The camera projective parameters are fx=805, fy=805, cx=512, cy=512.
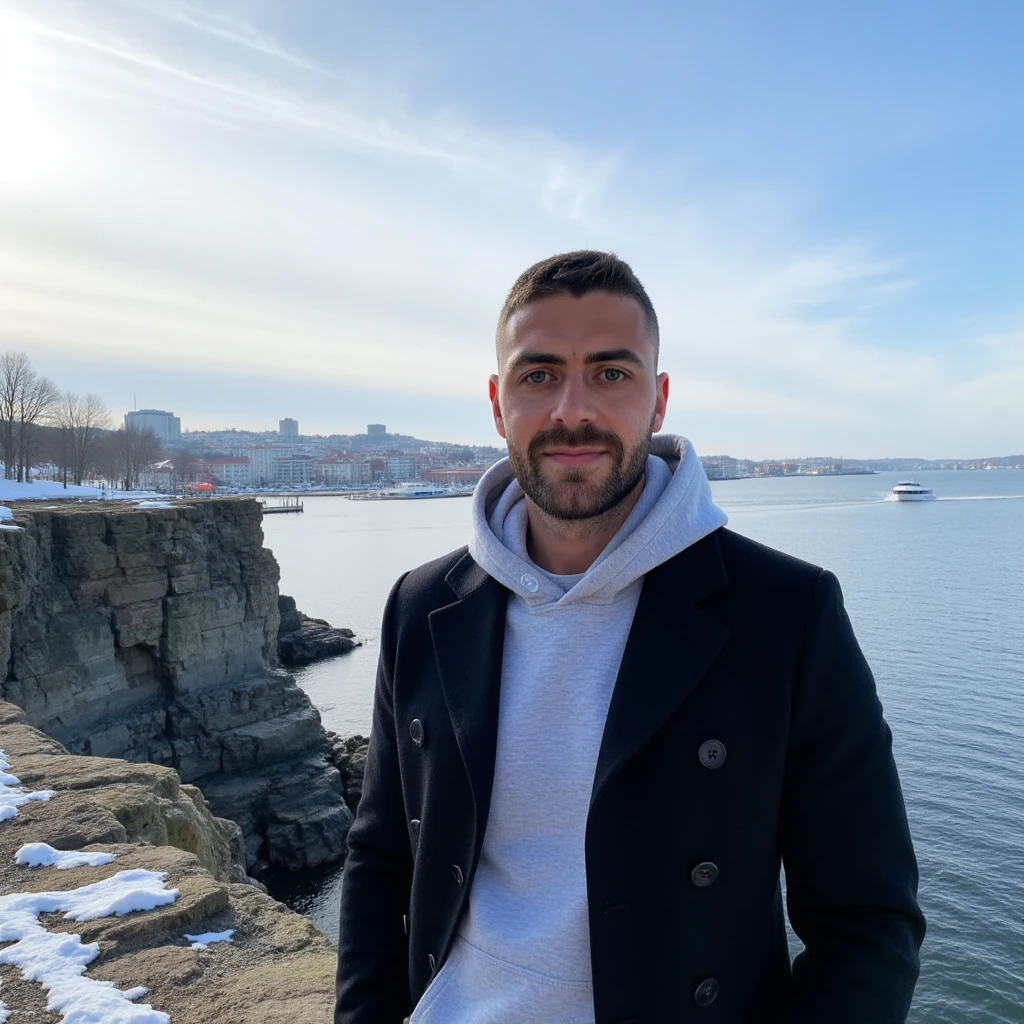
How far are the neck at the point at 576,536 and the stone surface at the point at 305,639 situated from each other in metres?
34.5

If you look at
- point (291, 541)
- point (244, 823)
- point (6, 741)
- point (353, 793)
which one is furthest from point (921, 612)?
point (291, 541)

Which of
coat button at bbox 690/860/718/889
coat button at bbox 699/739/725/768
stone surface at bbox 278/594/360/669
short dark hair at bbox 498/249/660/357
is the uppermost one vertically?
short dark hair at bbox 498/249/660/357

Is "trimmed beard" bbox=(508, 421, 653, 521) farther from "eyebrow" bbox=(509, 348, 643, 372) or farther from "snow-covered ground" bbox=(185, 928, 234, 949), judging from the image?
"snow-covered ground" bbox=(185, 928, 234, 949)

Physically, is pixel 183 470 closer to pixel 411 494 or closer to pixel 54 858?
pixel 411 494

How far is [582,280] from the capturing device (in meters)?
1.90

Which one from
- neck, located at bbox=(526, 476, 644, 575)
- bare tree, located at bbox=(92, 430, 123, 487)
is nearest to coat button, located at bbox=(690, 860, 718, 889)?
neck, located at bbox=(526, 476, 644, 575)

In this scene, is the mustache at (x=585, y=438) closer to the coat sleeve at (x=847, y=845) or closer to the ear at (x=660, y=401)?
the ear at (x=660, y=401)

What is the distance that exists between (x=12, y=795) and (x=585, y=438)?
185 inches

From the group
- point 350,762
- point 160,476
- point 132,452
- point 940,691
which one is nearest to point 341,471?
point 160,476

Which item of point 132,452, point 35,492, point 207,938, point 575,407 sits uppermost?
point 132,452

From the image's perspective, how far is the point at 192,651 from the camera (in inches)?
856

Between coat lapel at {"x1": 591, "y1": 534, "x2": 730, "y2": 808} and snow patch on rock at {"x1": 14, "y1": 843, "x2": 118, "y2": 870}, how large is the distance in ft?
11.1

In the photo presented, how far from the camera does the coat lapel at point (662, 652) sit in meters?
1.69

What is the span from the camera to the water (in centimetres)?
1228
